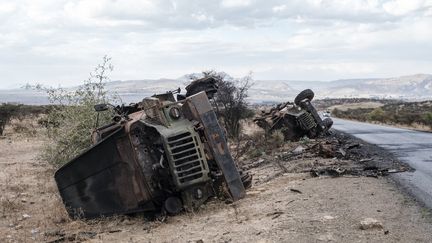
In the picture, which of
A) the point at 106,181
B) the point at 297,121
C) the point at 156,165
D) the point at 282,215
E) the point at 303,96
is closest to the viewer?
the point at 282,215

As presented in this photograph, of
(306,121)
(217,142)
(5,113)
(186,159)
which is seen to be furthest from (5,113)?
(186,159)

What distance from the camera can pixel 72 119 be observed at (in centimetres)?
Result: 1555

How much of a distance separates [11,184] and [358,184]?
28.7ft

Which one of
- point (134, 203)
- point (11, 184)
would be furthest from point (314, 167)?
point (11, 184)

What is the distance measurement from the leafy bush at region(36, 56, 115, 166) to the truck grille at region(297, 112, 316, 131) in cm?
785

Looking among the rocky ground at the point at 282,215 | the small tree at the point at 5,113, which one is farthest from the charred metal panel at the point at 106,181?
the small tree at the point at 5,113

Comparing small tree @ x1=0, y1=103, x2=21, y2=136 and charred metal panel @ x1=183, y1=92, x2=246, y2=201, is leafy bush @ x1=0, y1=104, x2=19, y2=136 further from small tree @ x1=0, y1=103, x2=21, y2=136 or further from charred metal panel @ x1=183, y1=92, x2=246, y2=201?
charred metal panel @ x1=183, y1=92, x2=246, y2=201

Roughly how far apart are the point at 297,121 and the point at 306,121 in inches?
15.6

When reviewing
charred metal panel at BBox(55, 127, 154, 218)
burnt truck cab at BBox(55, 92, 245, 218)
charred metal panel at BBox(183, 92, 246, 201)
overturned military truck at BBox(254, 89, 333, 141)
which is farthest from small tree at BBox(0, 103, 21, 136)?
charred metal panel at BBox(183, 92, 246, 201)

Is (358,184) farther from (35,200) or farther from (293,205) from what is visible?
(35,200)

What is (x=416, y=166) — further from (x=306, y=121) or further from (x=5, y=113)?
(x=5, y=113)

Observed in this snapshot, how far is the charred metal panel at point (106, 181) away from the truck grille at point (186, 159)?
598 millimetres

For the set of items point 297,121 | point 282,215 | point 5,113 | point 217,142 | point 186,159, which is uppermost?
point 5,113

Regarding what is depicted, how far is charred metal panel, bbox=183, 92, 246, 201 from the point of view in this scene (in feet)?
30.2
